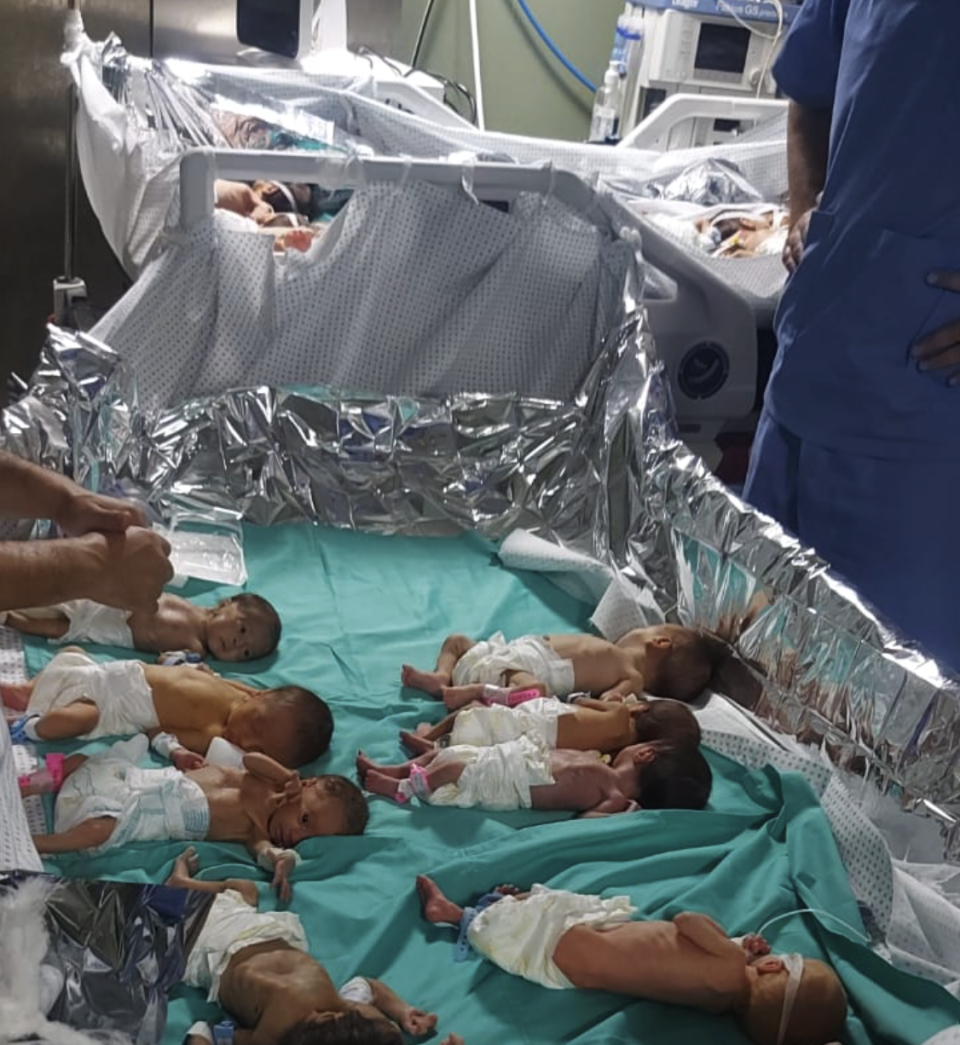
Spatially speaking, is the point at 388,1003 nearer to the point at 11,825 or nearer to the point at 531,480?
the point at 11,825

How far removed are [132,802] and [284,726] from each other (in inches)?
9.5

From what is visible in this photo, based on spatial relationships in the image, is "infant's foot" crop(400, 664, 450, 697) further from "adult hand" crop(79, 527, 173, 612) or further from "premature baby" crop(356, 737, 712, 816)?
"adult hand" crop(79, 527, 173, 612)

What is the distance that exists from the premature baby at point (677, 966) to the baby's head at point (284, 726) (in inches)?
15.1

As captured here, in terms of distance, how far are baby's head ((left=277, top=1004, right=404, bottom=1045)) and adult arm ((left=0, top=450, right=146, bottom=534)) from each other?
0.69 meters

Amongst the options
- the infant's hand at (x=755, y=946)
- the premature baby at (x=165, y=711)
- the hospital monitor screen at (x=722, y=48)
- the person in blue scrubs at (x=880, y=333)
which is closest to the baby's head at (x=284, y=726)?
the premature baby at (x=165, y=711)

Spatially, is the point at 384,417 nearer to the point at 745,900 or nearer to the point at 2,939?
the point at 745,900

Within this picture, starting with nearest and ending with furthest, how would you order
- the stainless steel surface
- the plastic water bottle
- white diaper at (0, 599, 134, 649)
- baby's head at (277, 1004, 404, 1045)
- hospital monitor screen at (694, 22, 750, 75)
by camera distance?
1. baby's head at (277, 1004, 404, 1045)
2. white diaper at (0, 599, 134, 649)
3. the stainless steel surface
4. hospital monitor screen at (694, 22, 750, 75)
5. the plastic water bottle

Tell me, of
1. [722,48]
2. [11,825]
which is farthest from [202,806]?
[722,48]

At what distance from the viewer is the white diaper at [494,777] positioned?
1.61 meters

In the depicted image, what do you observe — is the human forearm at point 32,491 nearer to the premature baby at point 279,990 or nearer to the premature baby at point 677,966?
the premature baby at point 279,990

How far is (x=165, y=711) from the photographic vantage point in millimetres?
1685

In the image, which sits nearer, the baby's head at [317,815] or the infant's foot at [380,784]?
the baby's head at [317,815]

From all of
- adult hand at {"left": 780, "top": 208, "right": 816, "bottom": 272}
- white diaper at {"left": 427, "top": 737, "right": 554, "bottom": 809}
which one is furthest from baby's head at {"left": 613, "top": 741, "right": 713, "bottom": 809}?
adult hand at {"left": 780, "top": 208, "right": 816, "bottom": 272}

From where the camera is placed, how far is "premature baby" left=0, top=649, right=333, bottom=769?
1617 millimetres
